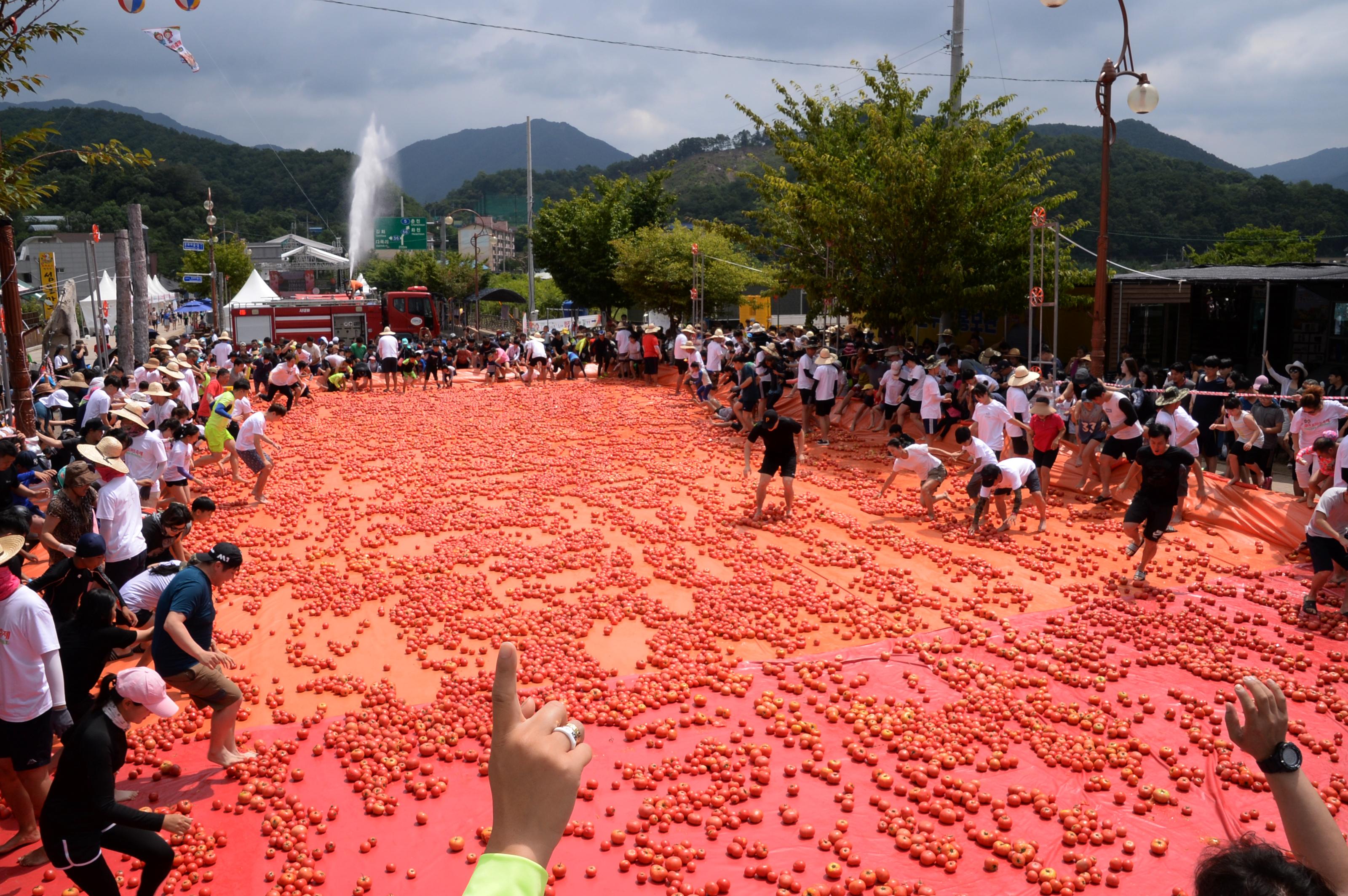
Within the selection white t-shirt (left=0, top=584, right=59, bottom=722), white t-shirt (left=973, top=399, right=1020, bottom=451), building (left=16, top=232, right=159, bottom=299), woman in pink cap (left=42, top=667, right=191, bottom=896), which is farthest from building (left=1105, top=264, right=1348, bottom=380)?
building (left=16, top=232, right=159, bottom=299)

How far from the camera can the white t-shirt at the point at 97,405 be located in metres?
12.4

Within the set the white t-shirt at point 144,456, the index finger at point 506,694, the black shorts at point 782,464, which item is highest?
the index finger at point 506,694

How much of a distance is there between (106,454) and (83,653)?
3.23 meters

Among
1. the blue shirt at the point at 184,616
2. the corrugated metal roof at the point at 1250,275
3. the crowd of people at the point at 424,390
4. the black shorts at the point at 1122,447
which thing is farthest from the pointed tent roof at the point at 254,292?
the blue shirt at the point at 184,616

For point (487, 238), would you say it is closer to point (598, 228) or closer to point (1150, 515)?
point (598, 228)

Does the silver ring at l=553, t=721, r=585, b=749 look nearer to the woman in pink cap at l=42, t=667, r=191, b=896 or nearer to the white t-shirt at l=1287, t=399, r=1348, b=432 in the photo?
the woman in pink cap at l=42, t=667, r=191, b=896

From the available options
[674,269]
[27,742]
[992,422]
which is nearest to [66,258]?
[674,269]

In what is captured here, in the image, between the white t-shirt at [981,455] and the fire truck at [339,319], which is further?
the fire truck at [339,319]

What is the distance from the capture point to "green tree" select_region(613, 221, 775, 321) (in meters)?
34.5

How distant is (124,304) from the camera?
21234 mm

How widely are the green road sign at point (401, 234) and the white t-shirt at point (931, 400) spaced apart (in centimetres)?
5544

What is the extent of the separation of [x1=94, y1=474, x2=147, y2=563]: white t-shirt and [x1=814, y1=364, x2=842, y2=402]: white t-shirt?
11892 millimetres

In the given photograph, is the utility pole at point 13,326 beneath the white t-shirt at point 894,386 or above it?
above

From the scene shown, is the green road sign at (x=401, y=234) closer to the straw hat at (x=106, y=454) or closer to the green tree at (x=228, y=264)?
the green tree at (x=228, y=264)
